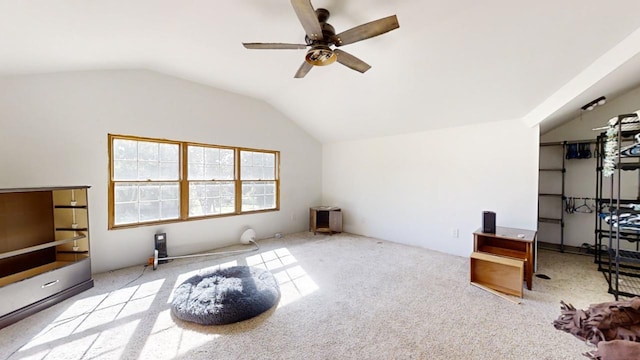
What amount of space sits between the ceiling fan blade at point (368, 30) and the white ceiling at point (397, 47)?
309 millimetres

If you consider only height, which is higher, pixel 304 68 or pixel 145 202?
pixel 304 68

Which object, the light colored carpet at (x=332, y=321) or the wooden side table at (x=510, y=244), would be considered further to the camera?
the wooden side table at (x=510, y=244)

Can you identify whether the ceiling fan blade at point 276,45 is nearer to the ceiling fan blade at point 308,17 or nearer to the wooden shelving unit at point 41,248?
the ceiling fan blade at point 308,17

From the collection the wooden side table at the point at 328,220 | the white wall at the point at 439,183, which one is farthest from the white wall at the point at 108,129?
the white wall at the point at 439,183

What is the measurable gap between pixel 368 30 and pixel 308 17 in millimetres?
474

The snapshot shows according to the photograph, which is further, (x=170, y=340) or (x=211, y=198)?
(x=211, y=198)

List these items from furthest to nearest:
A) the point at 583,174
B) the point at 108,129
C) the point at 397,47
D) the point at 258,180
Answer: the point at 258,180 → the point at 583,174 → the point at 108,129 → the point at 397,47

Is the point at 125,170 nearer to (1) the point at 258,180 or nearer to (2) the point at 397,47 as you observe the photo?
(1) the point at 258,180

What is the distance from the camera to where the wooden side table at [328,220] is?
522cm

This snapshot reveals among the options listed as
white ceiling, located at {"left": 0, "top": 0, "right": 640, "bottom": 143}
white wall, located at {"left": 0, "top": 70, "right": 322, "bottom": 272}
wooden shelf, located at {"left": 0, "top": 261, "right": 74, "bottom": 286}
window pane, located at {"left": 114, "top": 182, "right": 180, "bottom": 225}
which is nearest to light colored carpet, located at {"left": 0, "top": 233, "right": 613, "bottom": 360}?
wooden shelf, located at {"left": 0, "top": 261, "right": 74, "bottom": 286}

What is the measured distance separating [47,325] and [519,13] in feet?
15.1

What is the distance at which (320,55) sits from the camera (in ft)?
7.05

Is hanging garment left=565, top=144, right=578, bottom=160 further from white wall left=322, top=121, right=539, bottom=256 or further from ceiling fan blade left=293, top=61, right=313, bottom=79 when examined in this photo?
ceiling fan blade left=293, top=61, right=313, bottom=79

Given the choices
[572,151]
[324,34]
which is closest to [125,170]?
[324,34]
